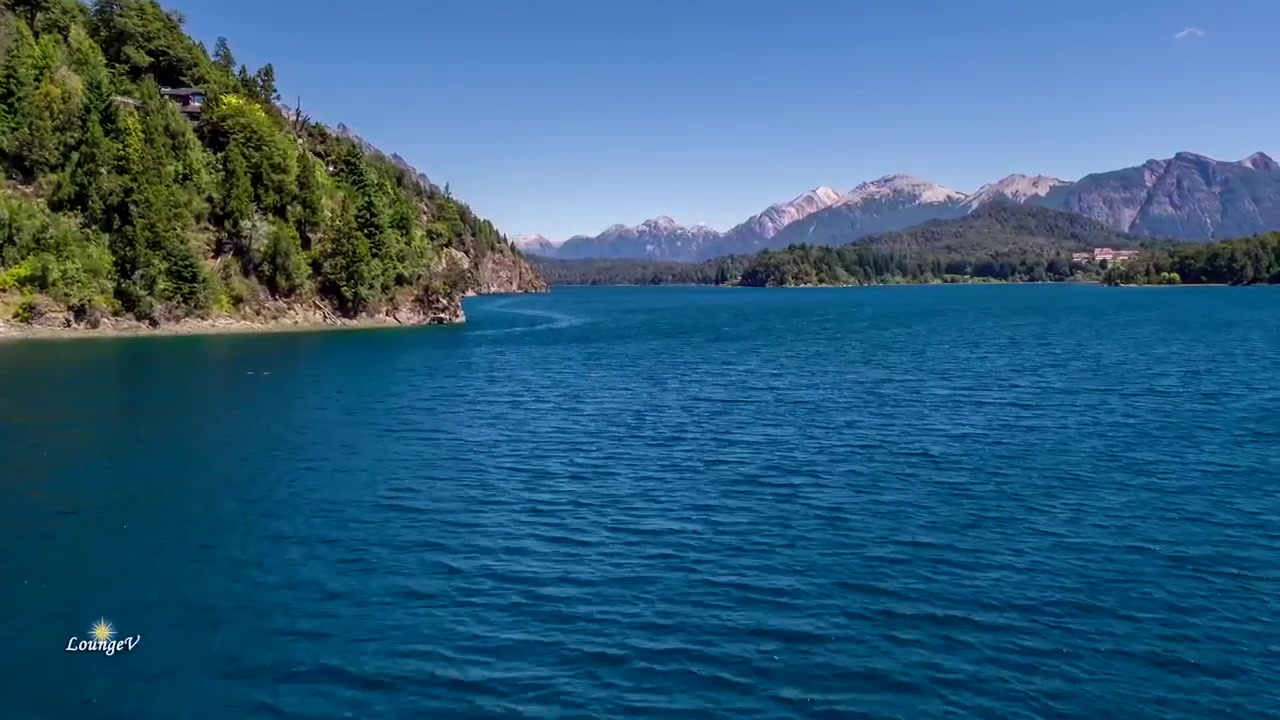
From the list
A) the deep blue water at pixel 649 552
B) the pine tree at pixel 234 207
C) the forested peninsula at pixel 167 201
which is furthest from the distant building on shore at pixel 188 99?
the deep blue water at pixel 649 552

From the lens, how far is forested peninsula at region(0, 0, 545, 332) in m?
113

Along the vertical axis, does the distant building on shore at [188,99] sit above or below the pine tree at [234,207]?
above

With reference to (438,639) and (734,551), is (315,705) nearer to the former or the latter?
(438,639)

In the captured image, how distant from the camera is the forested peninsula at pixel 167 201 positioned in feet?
371

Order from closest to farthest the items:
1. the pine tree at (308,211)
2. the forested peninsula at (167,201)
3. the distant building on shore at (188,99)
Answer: the forested peninsula at (167,201) < the pine tree at (308,211) < the distant building on shore at (188,99)

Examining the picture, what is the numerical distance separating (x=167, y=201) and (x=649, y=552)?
366 ft

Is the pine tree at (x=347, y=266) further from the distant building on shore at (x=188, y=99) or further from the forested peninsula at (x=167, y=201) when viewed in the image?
the distant building on shore at (x=188, y=99)

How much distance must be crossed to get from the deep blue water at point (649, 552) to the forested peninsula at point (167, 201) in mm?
52698

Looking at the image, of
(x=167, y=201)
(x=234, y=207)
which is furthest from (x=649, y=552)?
(x=234, y=207)

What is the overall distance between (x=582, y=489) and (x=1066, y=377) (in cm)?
4854

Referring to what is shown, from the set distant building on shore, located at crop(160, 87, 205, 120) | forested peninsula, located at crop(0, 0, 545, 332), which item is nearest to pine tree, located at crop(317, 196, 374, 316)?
forested peninsula, located at crop(0, 0, 545, 332)

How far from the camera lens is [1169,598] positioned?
2581 cm

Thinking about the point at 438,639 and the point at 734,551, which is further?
the point at 734,551

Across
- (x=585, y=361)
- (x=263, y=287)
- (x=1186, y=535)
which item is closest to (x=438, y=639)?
(x=1186, y=535)
